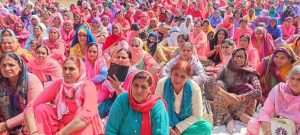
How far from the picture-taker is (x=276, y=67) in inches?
154

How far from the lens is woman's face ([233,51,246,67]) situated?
3840mm

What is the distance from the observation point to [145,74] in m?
2.50

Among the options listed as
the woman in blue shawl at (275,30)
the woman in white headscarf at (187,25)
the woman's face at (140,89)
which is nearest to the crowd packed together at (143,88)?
the woman's face at (140,89)

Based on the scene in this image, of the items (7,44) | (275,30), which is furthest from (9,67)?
(275,30)

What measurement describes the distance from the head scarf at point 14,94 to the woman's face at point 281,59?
8.02 ft

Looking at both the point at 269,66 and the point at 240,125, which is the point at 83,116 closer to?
the point at 240,125

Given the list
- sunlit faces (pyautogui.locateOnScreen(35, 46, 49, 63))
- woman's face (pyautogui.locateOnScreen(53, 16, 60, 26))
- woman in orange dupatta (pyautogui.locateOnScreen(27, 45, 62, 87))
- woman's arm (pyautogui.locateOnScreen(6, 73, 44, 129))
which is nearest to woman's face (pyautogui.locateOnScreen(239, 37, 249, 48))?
woman in orange dupatta (pyautogui.locateOnScreen(27, 45, 62, 87))

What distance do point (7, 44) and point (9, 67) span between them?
5.16 ft

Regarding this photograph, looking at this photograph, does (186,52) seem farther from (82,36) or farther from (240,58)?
(82,36)

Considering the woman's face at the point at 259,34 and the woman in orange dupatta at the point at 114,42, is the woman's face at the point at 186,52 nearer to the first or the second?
the woman in orange dupatta at the point at 114,42

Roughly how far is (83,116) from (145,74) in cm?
56

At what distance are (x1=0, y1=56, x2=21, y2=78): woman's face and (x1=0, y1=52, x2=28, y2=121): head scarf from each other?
0.12 ft

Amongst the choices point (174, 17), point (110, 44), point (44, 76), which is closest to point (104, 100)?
point (44, 76)

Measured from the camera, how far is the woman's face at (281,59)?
377 cm
